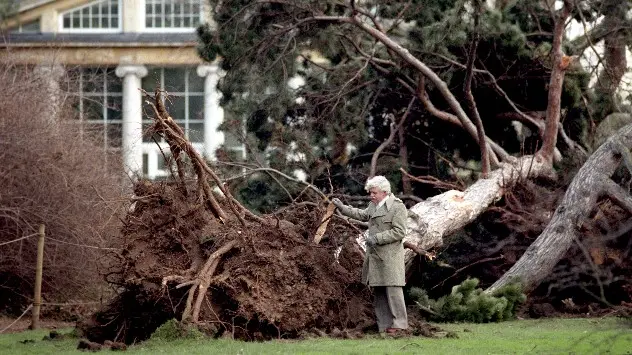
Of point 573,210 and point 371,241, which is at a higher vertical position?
point 573,210

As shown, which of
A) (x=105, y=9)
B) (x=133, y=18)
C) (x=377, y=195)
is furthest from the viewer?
(x=105, y=9)

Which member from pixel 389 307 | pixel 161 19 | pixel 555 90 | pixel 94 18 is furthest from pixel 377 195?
pixel 94 18

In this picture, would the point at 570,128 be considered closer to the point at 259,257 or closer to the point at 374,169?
the point at 374,169

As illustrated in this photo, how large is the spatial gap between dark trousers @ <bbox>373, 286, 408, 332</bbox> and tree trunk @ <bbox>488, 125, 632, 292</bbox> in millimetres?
3099

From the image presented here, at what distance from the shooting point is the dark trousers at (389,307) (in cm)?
1594

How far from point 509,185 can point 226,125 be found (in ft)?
18.5

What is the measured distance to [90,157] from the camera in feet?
71.7

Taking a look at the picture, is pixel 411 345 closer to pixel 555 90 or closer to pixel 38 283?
pixel 38 283

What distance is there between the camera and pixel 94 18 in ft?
176

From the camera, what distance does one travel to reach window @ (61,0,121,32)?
53156 millimetres

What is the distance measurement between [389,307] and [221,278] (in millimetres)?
2065

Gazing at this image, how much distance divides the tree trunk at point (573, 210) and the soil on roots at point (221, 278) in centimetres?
342

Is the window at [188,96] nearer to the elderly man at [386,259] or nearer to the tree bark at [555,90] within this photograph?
the tree bark at [555,90]

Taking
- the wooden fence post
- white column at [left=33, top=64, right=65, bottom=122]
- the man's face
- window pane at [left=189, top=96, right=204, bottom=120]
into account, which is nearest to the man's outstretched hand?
the man's face
